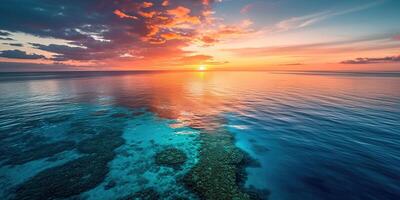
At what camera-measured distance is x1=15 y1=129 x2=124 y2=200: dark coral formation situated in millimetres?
9273

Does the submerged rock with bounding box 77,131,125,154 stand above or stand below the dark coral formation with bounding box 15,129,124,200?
above

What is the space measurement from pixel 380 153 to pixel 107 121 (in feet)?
92.2

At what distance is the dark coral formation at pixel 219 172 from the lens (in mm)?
9422

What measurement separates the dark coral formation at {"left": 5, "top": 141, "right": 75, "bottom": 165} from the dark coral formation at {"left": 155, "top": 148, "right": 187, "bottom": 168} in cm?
823

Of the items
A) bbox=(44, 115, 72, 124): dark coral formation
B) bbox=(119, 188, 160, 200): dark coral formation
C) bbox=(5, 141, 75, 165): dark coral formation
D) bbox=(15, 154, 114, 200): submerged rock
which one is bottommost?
bbox=(119, 188, 160, 200): dark coral formation

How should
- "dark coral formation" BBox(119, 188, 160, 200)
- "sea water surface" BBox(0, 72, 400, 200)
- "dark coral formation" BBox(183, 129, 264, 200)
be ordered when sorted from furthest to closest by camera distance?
"sea water surface" BBox(0, 72, 400, 200) < "dark coral formation" BBox(183, 129, 264, 200) < "dark coral formation" BBox(119, 188, 160, 200)

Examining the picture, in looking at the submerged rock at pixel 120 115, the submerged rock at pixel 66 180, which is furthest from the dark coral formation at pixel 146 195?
the submerged rock at pixel 120 115

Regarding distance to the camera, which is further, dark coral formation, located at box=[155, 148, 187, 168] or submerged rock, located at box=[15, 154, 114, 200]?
dark coral formation, located at box=[155, 148, 187, 168]

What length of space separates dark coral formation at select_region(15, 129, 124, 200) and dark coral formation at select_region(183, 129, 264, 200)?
6.07m

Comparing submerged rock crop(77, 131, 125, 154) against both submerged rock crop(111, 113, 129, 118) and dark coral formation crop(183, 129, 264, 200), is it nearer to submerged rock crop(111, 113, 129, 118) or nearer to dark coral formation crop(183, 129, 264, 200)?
submerged rock crop(111, 113, 129, 118)

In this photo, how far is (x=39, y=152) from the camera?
540 inches

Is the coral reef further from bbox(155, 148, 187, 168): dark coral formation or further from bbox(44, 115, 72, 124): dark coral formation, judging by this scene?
bbox(44, 115, 72, 124): dark coral formation

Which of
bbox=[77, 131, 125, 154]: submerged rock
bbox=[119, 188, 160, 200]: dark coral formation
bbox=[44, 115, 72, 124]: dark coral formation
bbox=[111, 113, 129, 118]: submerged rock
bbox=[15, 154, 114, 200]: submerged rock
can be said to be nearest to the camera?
bbox=[119, 188, 160, 200]: dark coral formation

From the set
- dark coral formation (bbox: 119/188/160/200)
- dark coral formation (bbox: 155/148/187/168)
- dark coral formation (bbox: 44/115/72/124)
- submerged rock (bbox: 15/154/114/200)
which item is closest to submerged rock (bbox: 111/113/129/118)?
dark coral formation (bbox: 44/115/72/124)
